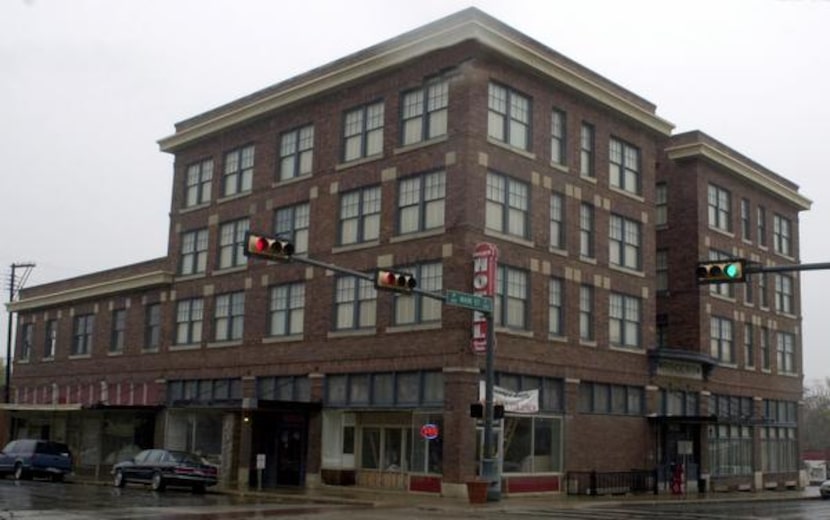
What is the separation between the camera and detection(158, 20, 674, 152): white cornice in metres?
36.5

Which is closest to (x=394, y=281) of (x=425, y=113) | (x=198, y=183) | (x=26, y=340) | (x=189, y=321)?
(x=425, y=113)

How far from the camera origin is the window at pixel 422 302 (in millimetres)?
36234

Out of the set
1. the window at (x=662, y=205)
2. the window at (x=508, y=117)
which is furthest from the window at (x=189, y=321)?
the window at (x=662, y=205)

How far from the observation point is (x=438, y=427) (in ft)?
116

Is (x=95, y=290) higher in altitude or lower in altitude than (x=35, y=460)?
higher

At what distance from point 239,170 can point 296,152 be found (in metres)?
4.28

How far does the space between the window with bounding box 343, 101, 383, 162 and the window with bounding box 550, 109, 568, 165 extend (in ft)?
22.2

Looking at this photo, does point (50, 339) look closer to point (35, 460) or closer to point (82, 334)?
point (82, 334)

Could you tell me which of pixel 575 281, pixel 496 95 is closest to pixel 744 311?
pixel 575 281

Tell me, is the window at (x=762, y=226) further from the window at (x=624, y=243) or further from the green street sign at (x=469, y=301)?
the green street sign at (x=469, y=301)

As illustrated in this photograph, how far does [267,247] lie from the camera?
23422mm

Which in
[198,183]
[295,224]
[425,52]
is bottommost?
[295,224]

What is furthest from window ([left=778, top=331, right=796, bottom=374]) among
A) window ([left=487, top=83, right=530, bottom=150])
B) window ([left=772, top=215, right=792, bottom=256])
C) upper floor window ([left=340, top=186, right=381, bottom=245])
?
upper floor window ([left=340, top=186, right=381, bottom=245])

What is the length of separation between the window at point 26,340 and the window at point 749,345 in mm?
40416
